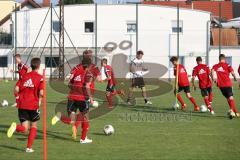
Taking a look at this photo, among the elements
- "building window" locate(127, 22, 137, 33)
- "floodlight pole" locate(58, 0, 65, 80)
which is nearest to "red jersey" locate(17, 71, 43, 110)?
"floodlight pole" locate(58, 0, 65, 80)

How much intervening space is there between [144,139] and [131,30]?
3692cm

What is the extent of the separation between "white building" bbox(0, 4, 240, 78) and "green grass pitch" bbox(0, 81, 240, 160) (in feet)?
98.6

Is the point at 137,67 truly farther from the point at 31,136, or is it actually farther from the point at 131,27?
the point at 131,27

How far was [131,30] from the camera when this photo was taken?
162ft

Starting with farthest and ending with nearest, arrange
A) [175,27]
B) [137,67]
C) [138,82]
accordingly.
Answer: [175,27]
[138,82]
[137,67]

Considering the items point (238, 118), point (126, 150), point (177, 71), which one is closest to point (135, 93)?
point (177, 71)

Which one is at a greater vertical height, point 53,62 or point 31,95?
point 53,62

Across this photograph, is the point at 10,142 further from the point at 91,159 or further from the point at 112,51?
the point at 112,51

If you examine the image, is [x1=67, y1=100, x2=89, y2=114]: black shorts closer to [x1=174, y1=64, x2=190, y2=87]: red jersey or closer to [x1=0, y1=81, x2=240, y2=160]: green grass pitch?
[x1=0, y1=81, x2=240, y2=160]: green grass pitch

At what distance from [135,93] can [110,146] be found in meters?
16.4

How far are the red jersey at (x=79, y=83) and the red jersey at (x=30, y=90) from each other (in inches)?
63.9

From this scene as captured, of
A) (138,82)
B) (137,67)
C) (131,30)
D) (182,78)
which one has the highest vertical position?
(131,30)

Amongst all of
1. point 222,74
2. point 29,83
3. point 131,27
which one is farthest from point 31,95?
point 131,27

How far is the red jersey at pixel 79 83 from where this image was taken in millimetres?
12562
